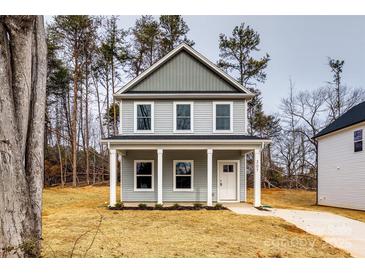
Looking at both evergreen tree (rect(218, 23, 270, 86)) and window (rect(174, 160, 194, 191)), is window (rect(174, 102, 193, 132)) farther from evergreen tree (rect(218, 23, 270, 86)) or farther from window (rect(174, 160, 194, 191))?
evergreen tree (rect(218, 23, 270, 86))

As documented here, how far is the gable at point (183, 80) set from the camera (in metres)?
13.9

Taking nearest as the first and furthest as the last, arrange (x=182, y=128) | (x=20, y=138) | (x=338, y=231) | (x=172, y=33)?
(x=20, y=138), (x=338, y=231), (x=182, y=128), (x=172, y=33)

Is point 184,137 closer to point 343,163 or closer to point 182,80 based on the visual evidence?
point 182,80

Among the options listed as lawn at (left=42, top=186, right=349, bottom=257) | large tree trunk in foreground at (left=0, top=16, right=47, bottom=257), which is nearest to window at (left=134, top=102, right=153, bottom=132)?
lawn at (left=42, top=186, right=349, bottom=257)

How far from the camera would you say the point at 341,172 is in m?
14.3

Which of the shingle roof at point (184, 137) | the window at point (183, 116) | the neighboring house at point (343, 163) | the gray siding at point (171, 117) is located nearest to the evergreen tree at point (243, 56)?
the neighboring house at point (343, 163)

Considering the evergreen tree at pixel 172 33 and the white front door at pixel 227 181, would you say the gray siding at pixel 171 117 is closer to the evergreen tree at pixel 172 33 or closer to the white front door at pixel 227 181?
the white front door at pixel 227 181

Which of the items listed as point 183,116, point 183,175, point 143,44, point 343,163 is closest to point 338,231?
point 183,175

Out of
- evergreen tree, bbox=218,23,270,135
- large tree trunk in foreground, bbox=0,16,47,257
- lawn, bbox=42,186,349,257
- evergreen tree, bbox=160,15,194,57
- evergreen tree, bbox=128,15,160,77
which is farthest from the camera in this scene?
evergreen tree, bbox=128,15,160,77

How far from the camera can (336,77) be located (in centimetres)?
2427

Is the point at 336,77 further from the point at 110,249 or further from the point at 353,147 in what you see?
the point at 110,249

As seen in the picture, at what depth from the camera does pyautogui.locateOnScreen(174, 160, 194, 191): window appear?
44.3 ft

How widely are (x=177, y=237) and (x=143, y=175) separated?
23.4ft

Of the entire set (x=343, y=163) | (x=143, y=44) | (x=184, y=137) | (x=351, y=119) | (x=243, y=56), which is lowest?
(x=343, y=163)
